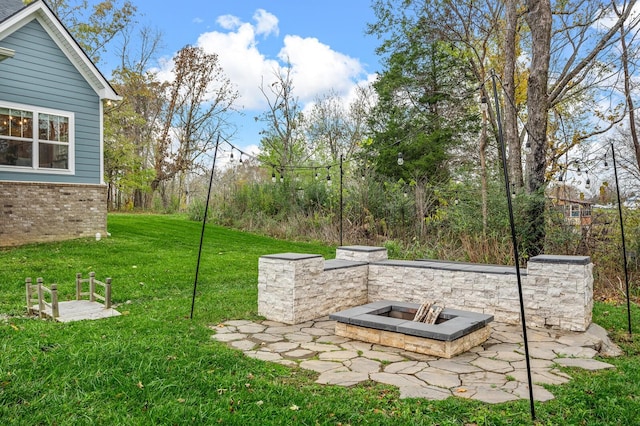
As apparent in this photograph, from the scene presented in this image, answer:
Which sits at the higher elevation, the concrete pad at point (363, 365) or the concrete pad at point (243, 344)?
the concrete pad at point (243, 344)

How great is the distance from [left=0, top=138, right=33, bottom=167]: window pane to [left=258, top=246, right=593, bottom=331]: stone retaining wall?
7456 millimetres

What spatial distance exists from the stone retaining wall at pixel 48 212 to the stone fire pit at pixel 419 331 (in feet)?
27.2

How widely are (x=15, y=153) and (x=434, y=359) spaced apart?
32.4ft

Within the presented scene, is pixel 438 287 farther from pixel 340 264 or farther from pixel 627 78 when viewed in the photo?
pixel 627 78

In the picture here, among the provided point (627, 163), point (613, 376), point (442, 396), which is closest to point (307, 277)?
point (442, 396)

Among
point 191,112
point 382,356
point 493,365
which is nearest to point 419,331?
point 382,356

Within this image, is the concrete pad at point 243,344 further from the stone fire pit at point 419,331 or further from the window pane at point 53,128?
the window pane at point 53,128

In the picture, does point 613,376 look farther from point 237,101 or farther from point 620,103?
point 237,101

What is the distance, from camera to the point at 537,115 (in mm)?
7871

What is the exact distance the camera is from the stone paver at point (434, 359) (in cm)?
319

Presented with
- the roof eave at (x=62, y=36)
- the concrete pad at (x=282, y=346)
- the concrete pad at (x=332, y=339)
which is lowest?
the concrete pad at (x=332, y=339)

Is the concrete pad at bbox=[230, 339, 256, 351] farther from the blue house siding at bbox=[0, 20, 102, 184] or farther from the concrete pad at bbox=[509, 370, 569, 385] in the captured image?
the blue house siding at bbox=[0, 20, 102, 184]

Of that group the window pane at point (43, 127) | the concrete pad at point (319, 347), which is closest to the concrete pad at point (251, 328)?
the concrete pad at point (319, 347)

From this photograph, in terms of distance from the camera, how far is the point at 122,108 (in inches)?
719
